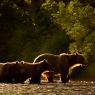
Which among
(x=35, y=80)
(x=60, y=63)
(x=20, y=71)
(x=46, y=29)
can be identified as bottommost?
(x=35, y=80)

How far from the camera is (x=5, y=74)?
32812 millimetres

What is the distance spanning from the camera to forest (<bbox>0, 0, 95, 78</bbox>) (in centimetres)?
3925

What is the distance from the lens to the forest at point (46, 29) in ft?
129

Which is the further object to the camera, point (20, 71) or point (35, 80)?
point (20, 71)

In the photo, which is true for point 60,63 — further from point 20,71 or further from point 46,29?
point 46,29

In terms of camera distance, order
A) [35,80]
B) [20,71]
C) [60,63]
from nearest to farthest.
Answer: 1. [35,80]
2. [20,71]
3. [60,63]

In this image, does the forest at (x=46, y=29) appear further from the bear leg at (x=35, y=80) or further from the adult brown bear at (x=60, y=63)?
the bear leg at (x=35, y=80)

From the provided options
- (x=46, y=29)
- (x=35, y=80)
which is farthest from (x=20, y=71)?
(x=46, y=29)

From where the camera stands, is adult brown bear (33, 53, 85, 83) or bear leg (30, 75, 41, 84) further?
adult brown bear (33, 53, 85, 83)

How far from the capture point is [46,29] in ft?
166

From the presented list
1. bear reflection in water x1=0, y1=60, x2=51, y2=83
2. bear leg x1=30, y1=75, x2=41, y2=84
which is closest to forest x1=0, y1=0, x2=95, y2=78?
bear reflection in water x1=0, y1=60, x2=51, y2=83

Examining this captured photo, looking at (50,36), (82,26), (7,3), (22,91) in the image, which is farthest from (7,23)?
(22,91)

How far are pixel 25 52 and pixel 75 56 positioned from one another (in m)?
13.6

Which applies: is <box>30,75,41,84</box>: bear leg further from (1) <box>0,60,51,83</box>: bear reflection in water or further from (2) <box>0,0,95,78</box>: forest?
(2) <box>0,0,95,78</box>: forest
